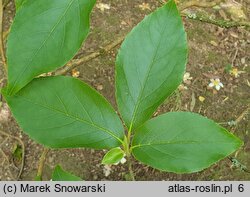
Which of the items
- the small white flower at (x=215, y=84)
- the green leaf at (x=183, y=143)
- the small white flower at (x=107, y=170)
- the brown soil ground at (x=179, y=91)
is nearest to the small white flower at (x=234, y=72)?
the brown soil ground at (x=179, y=91)

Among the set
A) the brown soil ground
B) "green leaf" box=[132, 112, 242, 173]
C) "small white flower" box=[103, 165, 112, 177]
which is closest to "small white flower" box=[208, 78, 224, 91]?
the brown soil ground

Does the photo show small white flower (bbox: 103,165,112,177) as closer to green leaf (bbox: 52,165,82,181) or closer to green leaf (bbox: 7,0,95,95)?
green leaf (bbox: 52,165,82,181)

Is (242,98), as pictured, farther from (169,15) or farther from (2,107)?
(169,15)

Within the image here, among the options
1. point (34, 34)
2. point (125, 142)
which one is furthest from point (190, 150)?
point (34, 34)

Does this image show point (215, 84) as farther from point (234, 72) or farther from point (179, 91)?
point (179, 91)

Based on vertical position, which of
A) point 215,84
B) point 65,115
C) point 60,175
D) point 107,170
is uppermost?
point 65,115

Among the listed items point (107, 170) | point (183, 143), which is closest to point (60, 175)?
point (183, 143)
